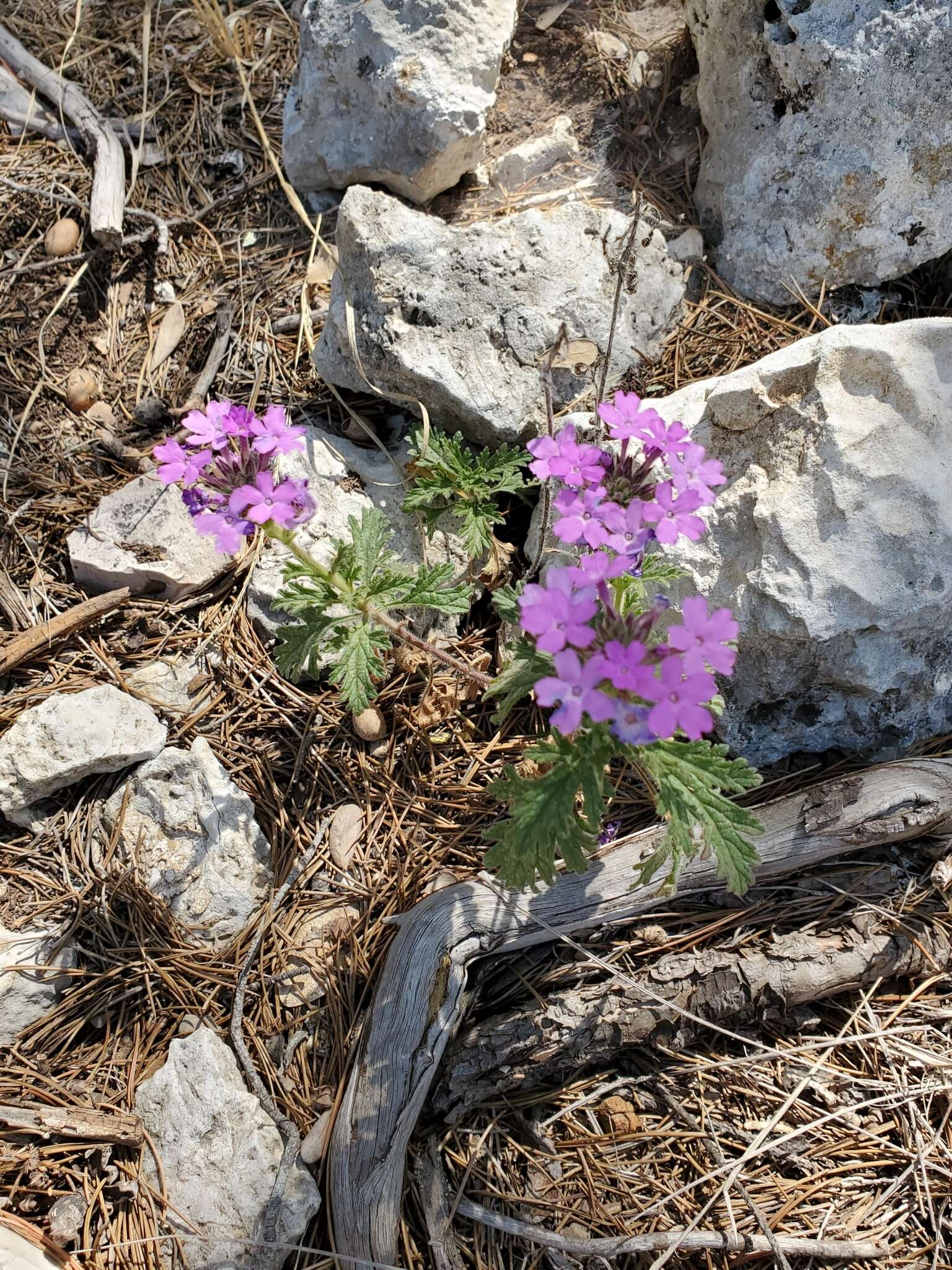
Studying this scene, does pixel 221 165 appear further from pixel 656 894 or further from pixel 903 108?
pixel 656 894

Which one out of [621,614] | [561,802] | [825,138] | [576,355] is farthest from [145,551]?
[825,138]

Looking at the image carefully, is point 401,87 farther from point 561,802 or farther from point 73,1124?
point 73,1124

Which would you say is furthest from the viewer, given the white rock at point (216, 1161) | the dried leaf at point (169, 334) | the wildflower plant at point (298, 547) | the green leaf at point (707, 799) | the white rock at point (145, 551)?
the dried leaf at point (169, 334)

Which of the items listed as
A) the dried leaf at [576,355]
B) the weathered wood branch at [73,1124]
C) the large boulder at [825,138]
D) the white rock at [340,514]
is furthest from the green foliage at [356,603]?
the large boulder at [825,138]

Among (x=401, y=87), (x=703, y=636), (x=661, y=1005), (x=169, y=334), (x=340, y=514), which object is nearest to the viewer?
(x=703, y=636)

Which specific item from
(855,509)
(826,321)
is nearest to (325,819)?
(855,509)

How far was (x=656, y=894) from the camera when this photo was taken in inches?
109

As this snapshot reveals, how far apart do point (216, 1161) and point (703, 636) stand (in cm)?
213

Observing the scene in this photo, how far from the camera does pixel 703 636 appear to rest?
1908 millimetres

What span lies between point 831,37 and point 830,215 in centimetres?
61

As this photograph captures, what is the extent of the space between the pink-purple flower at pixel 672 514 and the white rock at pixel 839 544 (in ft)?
2.25

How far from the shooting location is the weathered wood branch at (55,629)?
3.27 metres

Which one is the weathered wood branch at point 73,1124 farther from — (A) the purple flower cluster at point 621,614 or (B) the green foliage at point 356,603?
(A) the purple flower cluster at point 621,614

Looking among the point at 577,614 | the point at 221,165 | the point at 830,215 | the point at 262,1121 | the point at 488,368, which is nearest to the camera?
the point at 577,614
